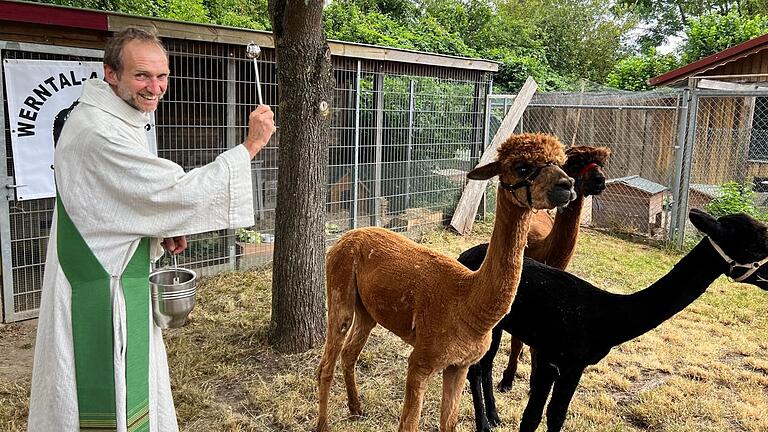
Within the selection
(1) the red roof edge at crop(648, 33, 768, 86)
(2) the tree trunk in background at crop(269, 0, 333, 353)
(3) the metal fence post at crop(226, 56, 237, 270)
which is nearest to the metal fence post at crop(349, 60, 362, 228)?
(3) the metal fence post at crop(226, 56, 237, 270)

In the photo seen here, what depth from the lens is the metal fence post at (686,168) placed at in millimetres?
8719

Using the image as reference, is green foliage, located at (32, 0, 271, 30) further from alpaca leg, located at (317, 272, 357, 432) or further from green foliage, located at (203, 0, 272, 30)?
alpaca leg, located at (317, 272, 357, 432)

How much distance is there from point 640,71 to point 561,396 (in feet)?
57.5

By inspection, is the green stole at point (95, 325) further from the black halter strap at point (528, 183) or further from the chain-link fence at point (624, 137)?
the chain-link fence at point (624, 137)

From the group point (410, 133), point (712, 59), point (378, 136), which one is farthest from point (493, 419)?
point (712, 59)

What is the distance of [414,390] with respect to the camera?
2.88 m

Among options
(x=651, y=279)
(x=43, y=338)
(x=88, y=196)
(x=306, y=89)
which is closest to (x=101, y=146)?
(x=88, y=196)

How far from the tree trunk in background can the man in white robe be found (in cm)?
255

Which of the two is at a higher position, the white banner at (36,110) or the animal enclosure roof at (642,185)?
the white banner at (36,110)

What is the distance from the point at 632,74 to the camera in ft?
59.5

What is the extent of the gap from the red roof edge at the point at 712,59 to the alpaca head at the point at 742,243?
33.7 feet

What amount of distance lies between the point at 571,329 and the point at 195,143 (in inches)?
205

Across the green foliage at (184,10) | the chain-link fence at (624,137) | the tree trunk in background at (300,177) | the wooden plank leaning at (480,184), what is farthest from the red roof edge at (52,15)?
the green foliage at (184,10)

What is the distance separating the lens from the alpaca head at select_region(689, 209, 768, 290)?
9.50ft
